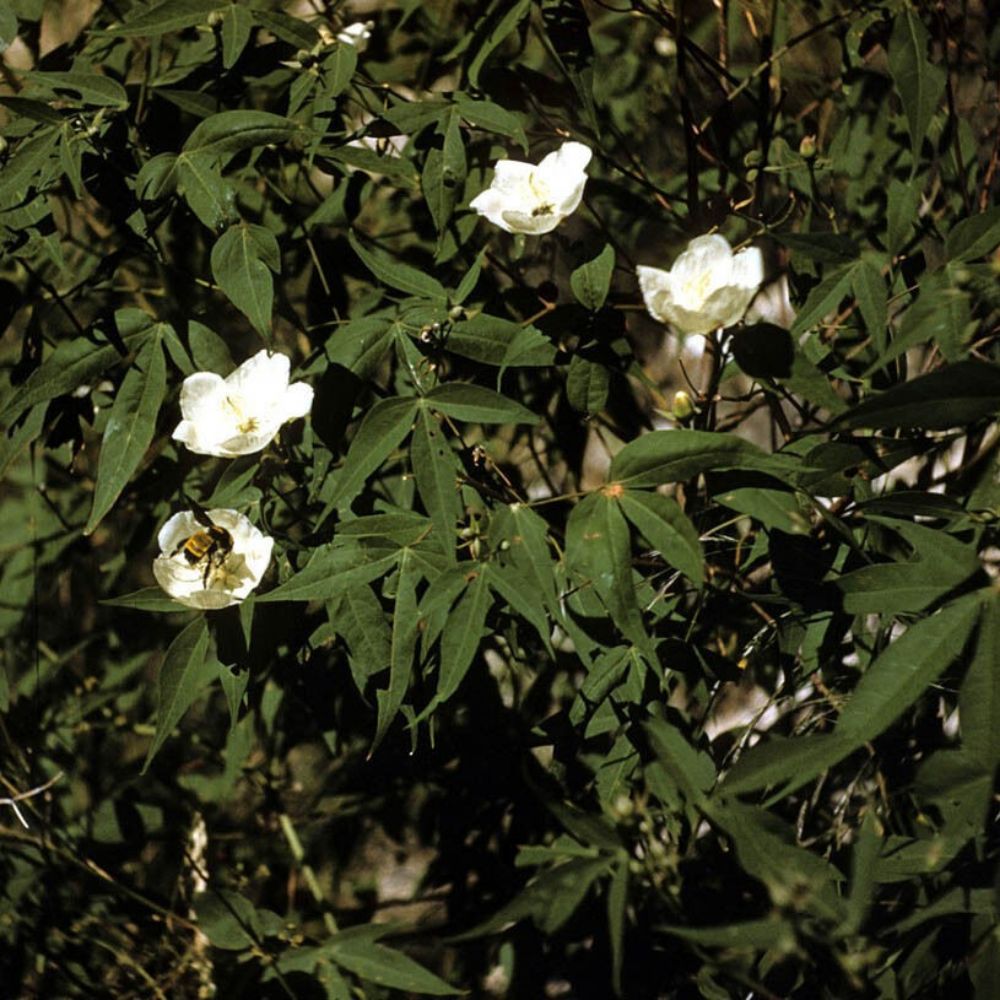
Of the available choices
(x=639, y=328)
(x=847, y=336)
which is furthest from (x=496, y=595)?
(x=639, y=328)

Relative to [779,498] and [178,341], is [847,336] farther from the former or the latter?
[178,341]

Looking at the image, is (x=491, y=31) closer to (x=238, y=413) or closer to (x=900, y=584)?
(x=238, y=413)

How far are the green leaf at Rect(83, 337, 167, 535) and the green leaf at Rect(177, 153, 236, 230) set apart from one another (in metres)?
0.19

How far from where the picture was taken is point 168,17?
142cm

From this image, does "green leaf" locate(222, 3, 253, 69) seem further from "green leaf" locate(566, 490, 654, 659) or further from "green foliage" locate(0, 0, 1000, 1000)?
"green leaf" locate(566, 490, 654, 659)

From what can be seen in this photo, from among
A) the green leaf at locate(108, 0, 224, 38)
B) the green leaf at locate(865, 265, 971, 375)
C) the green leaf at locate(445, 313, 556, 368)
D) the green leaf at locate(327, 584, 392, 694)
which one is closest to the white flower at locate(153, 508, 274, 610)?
the green leaf at locate(327, 584, 392, 694)

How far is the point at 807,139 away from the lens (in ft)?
4.80

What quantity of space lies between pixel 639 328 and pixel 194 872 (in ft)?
4.61

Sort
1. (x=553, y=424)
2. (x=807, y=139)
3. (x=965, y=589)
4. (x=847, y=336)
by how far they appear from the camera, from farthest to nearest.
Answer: (x=553, y=424) < (x=847, y=336) < (x=807, y=139) < (x=965, y=589)

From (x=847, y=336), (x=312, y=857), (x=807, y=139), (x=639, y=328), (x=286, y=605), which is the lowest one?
(x=312, y=857)

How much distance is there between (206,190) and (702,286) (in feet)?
2.08

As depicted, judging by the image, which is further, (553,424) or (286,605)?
(553,424)

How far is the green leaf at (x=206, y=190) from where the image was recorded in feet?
4.36

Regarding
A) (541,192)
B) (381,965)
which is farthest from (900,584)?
(381,965)
